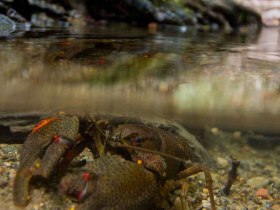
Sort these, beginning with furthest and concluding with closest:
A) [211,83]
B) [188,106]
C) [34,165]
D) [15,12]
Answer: [15,12] < [188,106] < [211,83] < [34,165]

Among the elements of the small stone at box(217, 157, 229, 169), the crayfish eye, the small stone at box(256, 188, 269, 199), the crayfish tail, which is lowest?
the small stone at box(217, 157, 229, 169)

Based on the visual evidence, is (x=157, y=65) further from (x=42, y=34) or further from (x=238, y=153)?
(x=238, y=153)

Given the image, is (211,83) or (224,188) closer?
(224,188)

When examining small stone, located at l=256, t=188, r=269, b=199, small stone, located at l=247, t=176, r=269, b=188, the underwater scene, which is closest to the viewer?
the underwater scene

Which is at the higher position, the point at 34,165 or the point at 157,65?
the point at 157,65

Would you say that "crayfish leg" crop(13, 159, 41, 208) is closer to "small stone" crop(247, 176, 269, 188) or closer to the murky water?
the murky water

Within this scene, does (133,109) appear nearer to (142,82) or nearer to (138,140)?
(142,82)

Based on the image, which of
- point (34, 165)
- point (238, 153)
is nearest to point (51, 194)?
point (34, 165)

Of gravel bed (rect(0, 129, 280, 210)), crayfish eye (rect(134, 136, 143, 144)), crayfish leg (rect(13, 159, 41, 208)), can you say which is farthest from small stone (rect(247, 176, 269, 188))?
crayfish leg (rect(13, 159, 41, 208))
